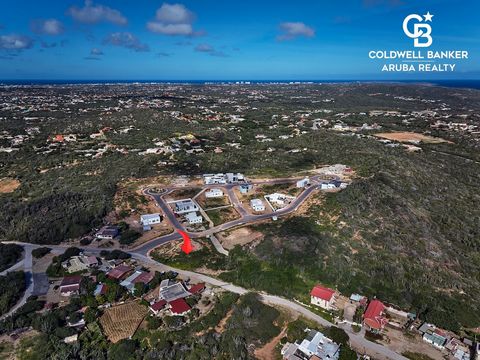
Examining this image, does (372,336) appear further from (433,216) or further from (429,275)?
(433,216)

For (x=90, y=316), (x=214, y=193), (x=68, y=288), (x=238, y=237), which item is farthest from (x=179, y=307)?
(x=214, y=193)

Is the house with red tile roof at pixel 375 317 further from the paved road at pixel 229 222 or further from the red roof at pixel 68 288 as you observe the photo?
the red roof at pixel 68 288

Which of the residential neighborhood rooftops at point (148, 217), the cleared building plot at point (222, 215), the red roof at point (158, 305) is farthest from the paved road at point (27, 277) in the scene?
the cleared building plot at point (222, 215)

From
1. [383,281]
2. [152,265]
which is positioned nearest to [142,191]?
[152,265]

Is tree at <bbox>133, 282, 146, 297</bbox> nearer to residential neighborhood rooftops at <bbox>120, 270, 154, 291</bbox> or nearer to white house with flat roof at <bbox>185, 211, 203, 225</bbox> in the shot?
residential neighborhood rooftops at <bbox>120, 270, 154, 291</bbox>

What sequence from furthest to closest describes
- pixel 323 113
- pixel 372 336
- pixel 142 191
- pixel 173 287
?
1. pixel 323 113
2. pixel 142 191
3. pixel 173 287
4. pixel 372 336

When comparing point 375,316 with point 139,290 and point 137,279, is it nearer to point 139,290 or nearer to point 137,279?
point 139,290

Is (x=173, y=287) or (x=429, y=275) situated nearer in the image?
(x=173, y=287)
